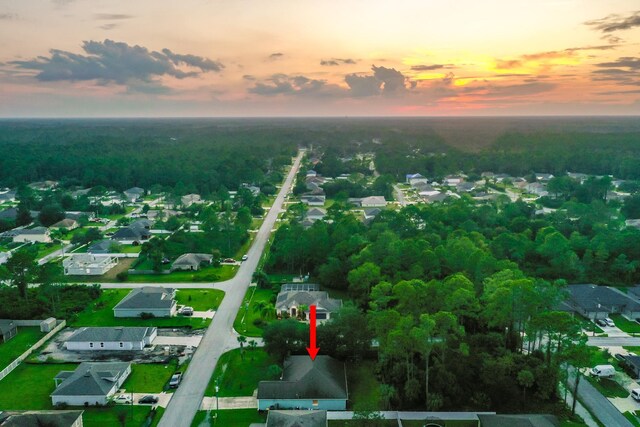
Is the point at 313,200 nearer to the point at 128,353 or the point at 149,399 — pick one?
the point at 128,353

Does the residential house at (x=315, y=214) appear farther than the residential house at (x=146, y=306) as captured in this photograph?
Yes

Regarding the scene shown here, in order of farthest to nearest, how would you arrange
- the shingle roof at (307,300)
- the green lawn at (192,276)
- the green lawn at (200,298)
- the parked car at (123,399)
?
the green lawn at (192,276), the green lawn at (200,298), the shingle roof at (307,300), the parked car at (123,399)

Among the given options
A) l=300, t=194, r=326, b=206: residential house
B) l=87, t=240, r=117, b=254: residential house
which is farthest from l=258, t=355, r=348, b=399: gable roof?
l=300, t=194, r=326, b=206: residential house

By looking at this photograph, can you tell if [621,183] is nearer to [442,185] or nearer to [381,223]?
[442,185]

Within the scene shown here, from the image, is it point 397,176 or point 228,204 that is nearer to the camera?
point 228,204

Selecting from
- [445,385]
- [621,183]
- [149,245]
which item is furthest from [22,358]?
[621,183]

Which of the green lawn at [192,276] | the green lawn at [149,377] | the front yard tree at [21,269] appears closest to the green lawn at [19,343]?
the front yard tree at [21,269]

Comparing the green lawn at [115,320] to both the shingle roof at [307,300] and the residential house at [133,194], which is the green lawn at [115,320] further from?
the residential house at [133,194]
